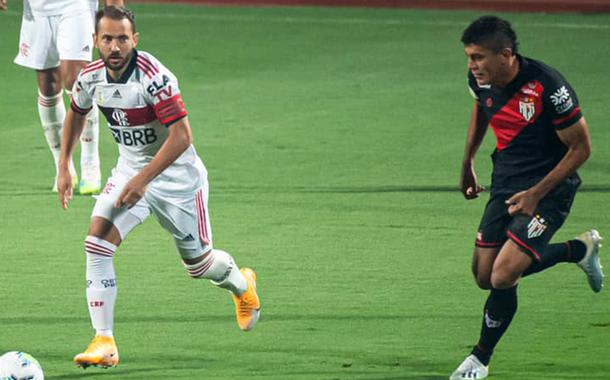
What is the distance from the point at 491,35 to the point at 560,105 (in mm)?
437

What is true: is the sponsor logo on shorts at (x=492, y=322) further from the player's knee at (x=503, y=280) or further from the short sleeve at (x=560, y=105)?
the short sleeve at (x=560, y=105)

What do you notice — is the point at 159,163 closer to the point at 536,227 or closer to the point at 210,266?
the point at 210,266

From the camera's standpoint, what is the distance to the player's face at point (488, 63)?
6.74 metres

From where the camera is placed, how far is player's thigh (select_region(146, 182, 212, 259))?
24.0ft

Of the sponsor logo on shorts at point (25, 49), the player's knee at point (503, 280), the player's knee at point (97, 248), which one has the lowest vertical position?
the sponsor logo on shorts at point (25, 49)

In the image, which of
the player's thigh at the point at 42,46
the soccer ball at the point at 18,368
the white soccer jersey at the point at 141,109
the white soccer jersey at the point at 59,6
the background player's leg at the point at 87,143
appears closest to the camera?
the soccer ball at the point at 18,368

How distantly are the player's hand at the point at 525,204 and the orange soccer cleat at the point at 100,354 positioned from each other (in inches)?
74.5

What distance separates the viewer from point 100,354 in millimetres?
6785

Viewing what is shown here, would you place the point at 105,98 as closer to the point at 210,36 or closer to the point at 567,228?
the point at 567,228

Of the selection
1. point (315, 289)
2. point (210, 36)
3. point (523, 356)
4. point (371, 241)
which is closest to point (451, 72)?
point (210, 36)

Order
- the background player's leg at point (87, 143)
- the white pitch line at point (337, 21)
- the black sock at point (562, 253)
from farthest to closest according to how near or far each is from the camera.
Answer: the white pitch line at point (337, 21), the background player's leg at point (87, 143), the black sock at point (562, 253)

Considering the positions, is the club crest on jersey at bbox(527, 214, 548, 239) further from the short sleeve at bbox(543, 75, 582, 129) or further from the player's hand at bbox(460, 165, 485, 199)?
the player's hand at bbox(460, 165, 485, 199)

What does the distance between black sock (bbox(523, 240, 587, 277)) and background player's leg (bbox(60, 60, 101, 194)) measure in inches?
163

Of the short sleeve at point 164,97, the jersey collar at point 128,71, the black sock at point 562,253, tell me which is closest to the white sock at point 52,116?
the jersey collar at point 128,71
